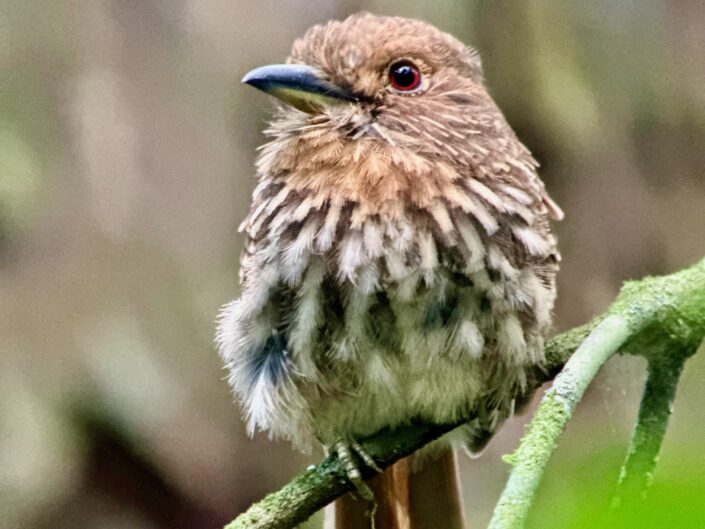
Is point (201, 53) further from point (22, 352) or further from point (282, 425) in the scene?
point (282, 425)

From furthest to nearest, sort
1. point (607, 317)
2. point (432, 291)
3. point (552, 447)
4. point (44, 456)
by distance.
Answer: point (44, 456), point (432, 291), point (607, 317), point (552, 447)

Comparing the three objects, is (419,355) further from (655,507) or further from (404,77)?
(655,507)

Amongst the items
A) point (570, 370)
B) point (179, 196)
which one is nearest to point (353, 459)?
point (570, 370)

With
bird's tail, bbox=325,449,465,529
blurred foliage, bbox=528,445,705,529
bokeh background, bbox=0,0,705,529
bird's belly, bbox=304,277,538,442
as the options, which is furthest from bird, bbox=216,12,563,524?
blurred foliage, bbox=528,445,705,529

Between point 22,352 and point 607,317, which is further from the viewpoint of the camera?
point 22,352

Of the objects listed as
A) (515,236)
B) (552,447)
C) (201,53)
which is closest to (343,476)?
(515,236)

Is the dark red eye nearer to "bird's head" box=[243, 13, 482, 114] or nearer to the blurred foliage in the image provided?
"bird's head" box=[243, 13, 482, 114]

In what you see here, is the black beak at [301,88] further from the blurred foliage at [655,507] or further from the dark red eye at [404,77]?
the blurred foliage at [655,507]
